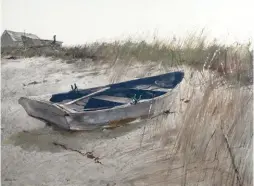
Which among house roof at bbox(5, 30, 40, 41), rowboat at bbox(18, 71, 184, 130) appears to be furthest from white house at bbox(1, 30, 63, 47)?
rowboat at bbox(18, 71, 184, 130)

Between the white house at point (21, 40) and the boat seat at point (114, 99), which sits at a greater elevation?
the white house at point (21, 40)

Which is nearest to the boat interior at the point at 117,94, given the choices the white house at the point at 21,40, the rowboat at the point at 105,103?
the rowboat at the point at 105,103

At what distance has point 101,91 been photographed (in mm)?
1865

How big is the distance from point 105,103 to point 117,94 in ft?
0.27

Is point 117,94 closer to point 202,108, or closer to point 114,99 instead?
point 114,99

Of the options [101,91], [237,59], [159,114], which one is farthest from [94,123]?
[237,59]

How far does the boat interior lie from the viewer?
1834mm

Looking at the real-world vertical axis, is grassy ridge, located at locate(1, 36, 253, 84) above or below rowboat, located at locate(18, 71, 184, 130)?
above

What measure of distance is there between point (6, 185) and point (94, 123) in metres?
0.57

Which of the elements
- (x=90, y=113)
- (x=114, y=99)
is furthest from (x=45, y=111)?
(x=114, y=99)

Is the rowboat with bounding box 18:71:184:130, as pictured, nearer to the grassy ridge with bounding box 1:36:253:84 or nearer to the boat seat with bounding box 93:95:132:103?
the boat seat with bounding box 93:95:132:103

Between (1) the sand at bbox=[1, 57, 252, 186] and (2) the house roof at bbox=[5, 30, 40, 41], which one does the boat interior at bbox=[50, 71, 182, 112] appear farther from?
(2) the house roof at bbox=[5, 30, 40, 41]

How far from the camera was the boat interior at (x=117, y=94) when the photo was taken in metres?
1.83

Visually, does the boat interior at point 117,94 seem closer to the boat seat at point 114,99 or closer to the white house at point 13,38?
the boat seat at point 114,99
